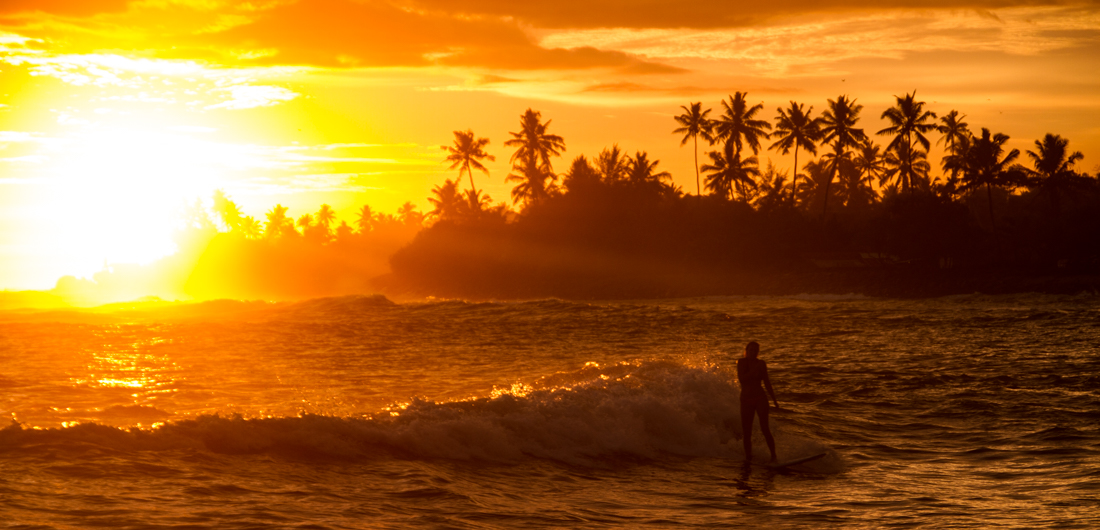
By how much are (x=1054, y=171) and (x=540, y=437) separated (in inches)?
2466

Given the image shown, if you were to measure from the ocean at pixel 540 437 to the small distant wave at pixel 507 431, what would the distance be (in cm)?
4

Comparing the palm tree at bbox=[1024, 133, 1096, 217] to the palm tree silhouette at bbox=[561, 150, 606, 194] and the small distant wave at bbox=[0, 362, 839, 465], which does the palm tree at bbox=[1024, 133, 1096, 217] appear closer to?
the palm tree silhouette at bbox=[561, 150, 606, 194]

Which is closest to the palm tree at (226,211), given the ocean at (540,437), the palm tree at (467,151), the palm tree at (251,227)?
the palm tree at (251,227)

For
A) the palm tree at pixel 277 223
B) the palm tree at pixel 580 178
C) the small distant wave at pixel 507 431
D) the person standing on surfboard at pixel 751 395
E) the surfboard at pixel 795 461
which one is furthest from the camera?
the palm tree at pixel 277 223

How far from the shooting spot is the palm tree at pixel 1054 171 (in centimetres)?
6241

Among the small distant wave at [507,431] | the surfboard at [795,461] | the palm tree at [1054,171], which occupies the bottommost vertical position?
the surfboard at [795,461]

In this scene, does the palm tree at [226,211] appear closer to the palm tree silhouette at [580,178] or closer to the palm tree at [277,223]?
the palm tree at [277,223]

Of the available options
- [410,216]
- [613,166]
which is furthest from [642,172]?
[410,216]

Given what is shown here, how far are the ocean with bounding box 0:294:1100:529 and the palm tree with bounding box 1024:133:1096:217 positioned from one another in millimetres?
42804

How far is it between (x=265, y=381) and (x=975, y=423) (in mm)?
13805

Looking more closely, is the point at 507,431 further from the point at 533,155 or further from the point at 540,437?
the point at 533,155

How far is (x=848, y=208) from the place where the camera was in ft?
265

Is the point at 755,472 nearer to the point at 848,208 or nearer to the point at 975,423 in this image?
the point at 975,423

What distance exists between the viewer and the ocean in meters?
9.15
